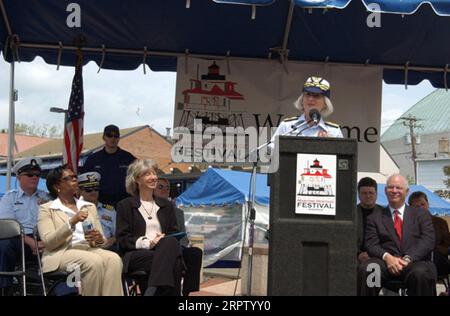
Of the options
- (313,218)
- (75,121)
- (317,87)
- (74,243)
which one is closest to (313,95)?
(317,87)

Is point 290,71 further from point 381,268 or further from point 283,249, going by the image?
point 283,249

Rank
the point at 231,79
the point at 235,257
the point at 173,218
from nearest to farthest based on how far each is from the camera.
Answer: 1. the point at 173,218
2. the point at 231,79
3. the point at 235,257

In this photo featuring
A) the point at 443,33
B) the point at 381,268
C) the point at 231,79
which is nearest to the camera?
the point at 381,268

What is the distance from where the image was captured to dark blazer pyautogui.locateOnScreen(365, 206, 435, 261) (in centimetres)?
561

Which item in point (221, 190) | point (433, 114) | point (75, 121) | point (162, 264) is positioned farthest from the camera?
point (433, 114)

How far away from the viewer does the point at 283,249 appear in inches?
170

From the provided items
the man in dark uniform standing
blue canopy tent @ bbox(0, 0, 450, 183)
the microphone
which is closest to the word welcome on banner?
blue canopy tent @ bbox(0, 0, 450, 183)

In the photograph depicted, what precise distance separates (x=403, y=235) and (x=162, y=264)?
7.34 ft

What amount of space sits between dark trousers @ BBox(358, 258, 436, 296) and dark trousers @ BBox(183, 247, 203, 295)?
1.63 m

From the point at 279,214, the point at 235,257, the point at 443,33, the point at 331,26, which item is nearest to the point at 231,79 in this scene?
the point at 331,26

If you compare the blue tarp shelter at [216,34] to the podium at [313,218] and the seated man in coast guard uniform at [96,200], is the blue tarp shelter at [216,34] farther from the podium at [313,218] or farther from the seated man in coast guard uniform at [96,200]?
the podium at [313,218]

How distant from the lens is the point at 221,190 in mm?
21625

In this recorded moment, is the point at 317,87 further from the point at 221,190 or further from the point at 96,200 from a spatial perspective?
the point at 221,190

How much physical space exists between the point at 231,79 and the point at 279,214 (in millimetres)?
4379
